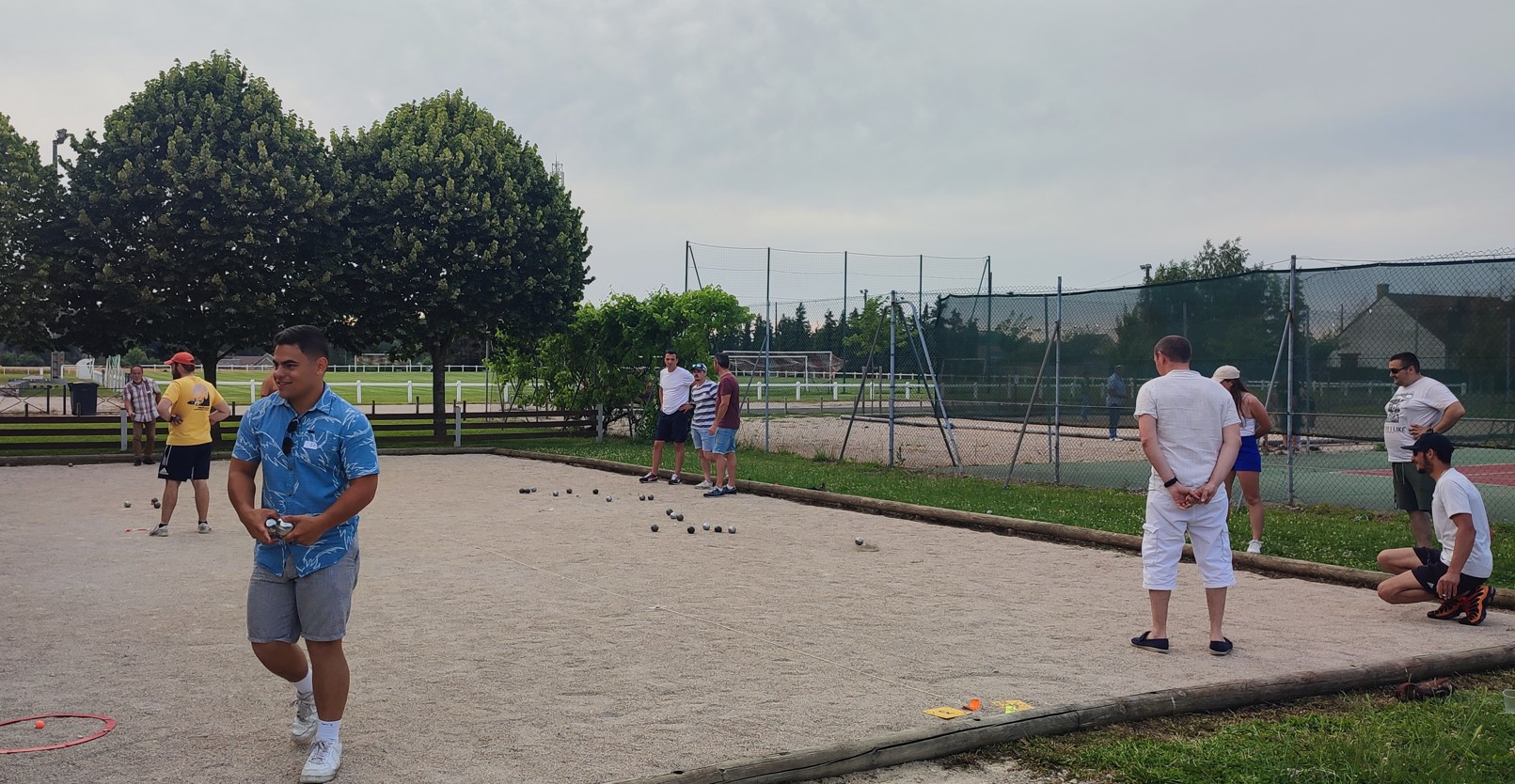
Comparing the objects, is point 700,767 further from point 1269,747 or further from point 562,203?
point 562,203

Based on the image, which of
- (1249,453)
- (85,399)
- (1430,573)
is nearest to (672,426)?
(1249,453)

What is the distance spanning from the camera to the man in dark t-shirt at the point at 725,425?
50.8 ft

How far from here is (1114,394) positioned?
1611cm

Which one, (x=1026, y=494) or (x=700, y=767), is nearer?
(x=700, y=767)

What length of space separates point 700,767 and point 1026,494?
11.0 meters

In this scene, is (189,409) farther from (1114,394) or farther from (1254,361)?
(1254,361)

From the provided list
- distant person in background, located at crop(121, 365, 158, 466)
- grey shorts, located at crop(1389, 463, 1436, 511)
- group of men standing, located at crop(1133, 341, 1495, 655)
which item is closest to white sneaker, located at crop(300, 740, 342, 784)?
group of men standing, located at crop(1133, 341, 1495, 655)

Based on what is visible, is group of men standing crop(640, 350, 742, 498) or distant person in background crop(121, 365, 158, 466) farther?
distant person in background crop(121, 365, 158, 466)

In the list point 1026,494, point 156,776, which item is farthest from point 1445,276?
point 156,776

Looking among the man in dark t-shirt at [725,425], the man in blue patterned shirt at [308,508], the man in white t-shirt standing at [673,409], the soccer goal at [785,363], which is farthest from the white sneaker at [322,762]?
the soccer goal at [785,363]

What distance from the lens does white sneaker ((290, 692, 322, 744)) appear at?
4.98 metres

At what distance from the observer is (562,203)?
2586cm

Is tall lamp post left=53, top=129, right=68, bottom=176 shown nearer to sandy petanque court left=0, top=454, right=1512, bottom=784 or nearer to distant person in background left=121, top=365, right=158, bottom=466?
distant person in background left=121, top=365, right=158, bottom=466

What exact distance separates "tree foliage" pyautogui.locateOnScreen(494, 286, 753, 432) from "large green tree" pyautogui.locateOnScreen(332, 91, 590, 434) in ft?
3.42
